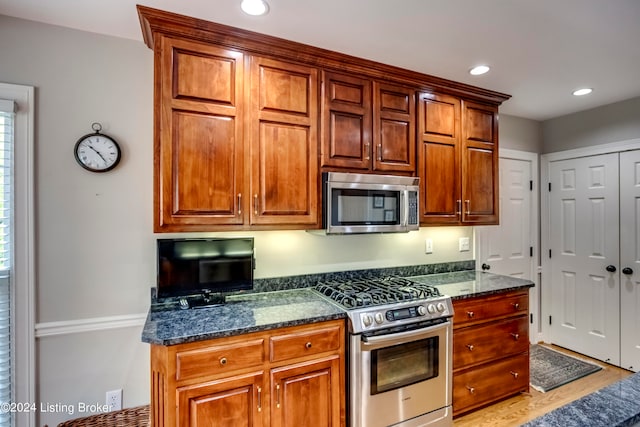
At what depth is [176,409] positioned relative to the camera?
5.07 feet

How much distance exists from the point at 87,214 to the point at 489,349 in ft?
9.38

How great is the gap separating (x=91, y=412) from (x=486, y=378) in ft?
8.65

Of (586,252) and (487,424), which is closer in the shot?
(487,424)

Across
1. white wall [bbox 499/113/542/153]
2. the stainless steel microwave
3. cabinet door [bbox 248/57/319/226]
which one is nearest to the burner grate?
the stainless steel microwave

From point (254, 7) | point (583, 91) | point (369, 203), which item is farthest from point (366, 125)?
point (583, 91)

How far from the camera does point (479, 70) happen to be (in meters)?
2.45

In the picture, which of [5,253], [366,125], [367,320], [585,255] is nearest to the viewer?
[5,253]

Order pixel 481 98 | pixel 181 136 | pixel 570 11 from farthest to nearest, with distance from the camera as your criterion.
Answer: pixel 481 98 < pixel 181 136 < pixel 570 11

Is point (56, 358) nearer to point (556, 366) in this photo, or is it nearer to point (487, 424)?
point (487, 424)

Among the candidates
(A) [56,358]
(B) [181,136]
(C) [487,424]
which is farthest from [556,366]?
(A) [56,358]

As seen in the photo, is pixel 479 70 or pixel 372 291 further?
pixel 479 70

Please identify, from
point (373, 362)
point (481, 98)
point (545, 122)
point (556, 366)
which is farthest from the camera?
point (545, 122)

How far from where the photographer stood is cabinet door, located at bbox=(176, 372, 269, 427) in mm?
1571

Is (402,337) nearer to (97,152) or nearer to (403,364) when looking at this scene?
(403,364)
